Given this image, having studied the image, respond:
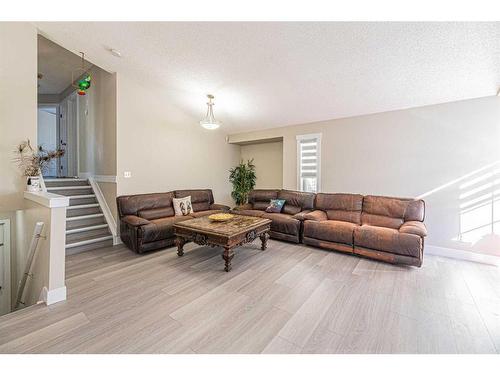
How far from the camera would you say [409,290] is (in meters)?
2.44

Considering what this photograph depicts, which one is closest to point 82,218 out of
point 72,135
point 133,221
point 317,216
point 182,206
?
point 133,221

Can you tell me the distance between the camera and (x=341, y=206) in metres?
4.21

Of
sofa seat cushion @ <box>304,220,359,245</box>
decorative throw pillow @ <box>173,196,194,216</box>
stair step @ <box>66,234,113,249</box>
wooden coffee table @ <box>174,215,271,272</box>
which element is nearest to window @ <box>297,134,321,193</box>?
sofa seat cushion @ <box>304,220,359,245</box>

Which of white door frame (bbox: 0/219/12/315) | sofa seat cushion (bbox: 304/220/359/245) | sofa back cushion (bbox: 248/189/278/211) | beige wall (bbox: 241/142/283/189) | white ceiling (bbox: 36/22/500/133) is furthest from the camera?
beige wall (bbox: 241/142/283/189)

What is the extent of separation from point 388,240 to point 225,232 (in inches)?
90.1

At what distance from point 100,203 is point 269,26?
4.35 meters

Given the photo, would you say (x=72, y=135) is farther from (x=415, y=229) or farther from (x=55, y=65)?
(x=415, y=229)

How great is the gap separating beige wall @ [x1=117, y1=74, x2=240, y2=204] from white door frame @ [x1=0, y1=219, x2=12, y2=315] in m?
1.56

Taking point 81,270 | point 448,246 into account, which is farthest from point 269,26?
point 448,246

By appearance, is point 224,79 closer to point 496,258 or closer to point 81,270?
point 81,270

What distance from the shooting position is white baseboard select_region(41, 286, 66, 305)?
7.07ft

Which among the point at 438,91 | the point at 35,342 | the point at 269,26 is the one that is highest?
the point at 269,26

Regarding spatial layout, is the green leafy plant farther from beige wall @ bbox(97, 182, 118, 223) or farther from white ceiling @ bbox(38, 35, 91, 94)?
white ceiling @ bbox(38, 35, 91, 94)

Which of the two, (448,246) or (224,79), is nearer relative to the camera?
(448,246)
